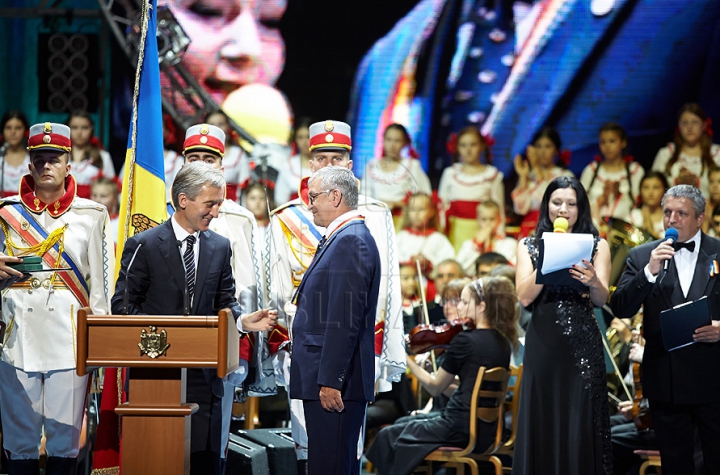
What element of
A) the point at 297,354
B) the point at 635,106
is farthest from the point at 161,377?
the point at 635,106

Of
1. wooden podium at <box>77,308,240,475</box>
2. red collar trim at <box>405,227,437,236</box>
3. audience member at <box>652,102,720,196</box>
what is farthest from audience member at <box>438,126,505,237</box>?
wooden podium at <box>77,308,240,475</box>

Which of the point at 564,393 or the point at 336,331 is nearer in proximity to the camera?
the point at 336,331

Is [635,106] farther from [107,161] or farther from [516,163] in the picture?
[107,161]

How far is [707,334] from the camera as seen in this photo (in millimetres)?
3936

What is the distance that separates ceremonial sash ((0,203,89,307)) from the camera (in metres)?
4.06

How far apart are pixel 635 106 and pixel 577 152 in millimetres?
694

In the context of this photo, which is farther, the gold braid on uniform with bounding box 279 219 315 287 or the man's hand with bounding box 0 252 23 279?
the gold braid on uniform with bounding box 279 219 315 287

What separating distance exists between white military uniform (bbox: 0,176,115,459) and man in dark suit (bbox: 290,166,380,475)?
1311mm

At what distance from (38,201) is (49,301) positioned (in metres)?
0.47

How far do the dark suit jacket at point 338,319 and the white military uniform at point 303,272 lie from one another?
78cm

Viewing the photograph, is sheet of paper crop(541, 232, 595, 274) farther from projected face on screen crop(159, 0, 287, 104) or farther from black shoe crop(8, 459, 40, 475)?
projected face on screen crop(159, 0, 287, 104)

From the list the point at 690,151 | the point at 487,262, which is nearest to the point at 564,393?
the point at 487,262

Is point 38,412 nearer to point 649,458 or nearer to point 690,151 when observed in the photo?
point 649,458

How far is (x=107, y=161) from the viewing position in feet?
26.2
